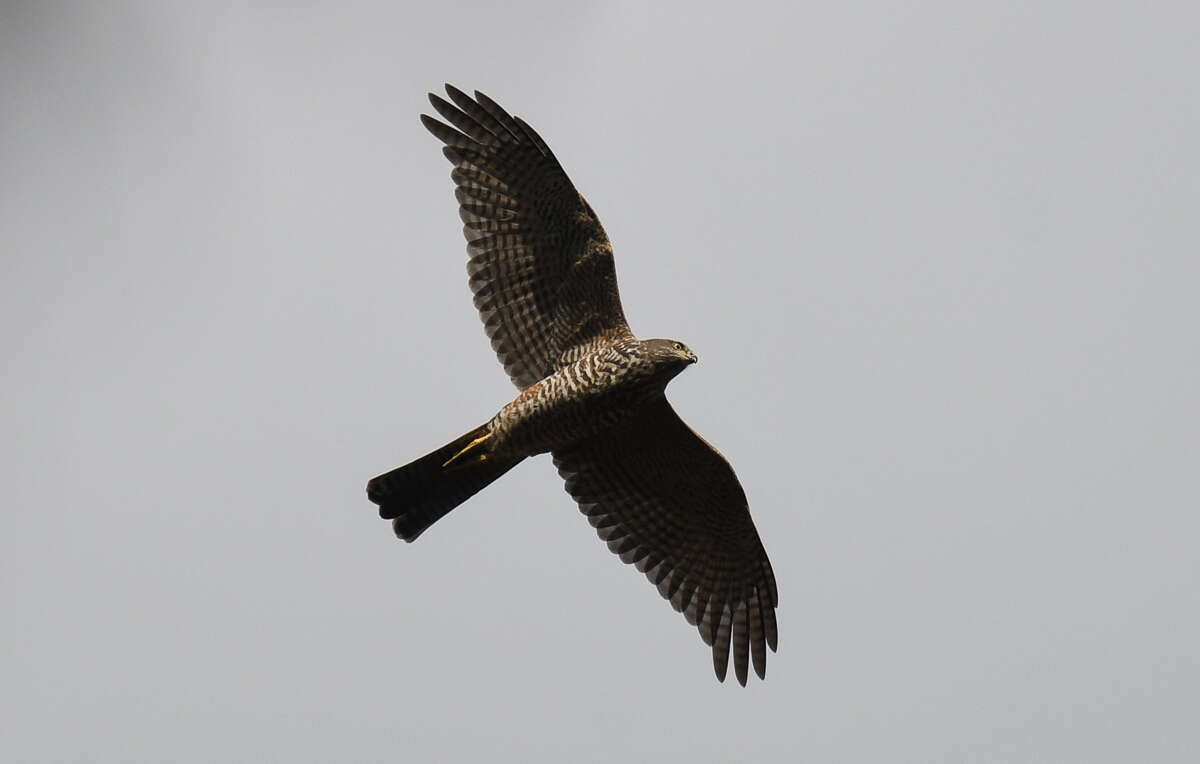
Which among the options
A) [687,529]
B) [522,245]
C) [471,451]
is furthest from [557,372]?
[687,529]

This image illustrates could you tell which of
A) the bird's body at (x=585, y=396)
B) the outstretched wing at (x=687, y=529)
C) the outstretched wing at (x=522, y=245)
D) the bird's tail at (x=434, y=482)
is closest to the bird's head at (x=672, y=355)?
the bird's body at (x=585, y=396)

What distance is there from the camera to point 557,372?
43.0 feet

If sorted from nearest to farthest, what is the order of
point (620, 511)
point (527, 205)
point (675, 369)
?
point (675, 369) < point (527, 205) < point (620, 511)

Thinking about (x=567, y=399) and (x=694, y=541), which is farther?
(x=694, y=541)

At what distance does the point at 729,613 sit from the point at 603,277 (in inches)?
127

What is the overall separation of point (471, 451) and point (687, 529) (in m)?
2.18

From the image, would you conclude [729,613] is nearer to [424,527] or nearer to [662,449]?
[662,449]

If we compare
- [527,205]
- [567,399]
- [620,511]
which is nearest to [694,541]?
[620,511]

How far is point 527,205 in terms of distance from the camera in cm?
1324

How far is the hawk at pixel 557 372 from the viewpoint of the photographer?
1285 centimetres

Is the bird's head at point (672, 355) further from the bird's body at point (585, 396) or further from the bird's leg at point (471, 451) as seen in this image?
the bird's leg at point (471, 451)

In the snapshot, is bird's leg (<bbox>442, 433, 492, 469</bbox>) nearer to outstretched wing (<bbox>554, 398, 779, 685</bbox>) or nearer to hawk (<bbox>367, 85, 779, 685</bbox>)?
hawk (<bbox>367, 85, 779, 685</bbox>)

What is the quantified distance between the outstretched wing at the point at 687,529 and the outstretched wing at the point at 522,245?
90cm

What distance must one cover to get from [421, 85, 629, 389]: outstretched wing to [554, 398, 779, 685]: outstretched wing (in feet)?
2.96
